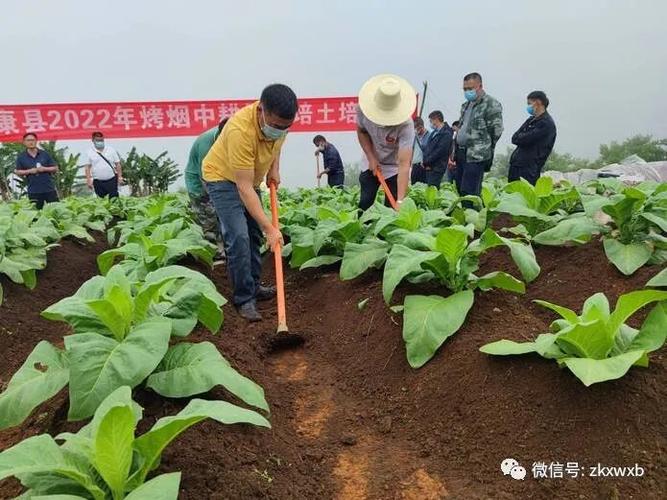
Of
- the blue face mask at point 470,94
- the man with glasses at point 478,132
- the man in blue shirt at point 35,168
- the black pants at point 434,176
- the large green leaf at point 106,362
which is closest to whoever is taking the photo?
the large green leaf at point 106,362

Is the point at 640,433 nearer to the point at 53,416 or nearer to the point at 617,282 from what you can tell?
the point at 617,282

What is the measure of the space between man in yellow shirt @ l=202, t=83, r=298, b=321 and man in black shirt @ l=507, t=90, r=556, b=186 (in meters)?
4.17

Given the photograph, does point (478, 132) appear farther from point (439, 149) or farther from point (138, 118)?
point (138, 118)

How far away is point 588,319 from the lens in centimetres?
193

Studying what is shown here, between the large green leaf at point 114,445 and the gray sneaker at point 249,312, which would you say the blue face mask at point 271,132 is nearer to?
the gray sneaker at point 249,312

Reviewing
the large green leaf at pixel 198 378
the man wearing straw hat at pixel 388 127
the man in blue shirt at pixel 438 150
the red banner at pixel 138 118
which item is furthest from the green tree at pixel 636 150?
the large green leaf at pixel 198 378

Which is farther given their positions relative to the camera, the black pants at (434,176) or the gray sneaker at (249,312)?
the black pants at (434,176)

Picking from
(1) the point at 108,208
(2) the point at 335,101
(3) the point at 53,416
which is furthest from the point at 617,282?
(2) the point at 335,101

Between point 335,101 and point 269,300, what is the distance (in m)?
13.4

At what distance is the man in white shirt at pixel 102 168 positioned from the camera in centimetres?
958

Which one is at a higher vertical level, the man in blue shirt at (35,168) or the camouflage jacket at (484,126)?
the camouflage jacket at (484,126)

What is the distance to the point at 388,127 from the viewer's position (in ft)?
16.6

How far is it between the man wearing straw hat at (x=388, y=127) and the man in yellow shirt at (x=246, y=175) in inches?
49.0

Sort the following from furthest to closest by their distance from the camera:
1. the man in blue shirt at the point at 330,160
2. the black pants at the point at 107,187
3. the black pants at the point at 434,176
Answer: the man in blue shirt at the point at 330,160
the black pants at the point at 107,187
the black pants at the point at 434,176
